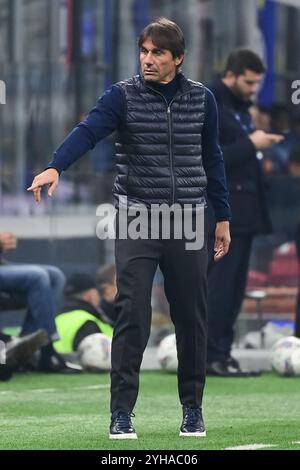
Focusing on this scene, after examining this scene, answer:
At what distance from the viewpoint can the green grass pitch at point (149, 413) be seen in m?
7.48

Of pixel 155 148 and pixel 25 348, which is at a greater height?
pixel 155 148

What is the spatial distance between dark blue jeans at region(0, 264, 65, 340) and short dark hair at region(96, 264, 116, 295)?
4.44ft

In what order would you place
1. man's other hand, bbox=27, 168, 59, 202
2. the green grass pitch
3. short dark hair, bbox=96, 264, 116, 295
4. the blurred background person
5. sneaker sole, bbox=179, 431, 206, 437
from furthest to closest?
short dark hair, bbox=96, 264, 116, 295, the blurred background person, sneaker sole, bbox=179, 431, 206, 437, the green grass pitch, man's other hand, bbox=27, 168, 59, 202

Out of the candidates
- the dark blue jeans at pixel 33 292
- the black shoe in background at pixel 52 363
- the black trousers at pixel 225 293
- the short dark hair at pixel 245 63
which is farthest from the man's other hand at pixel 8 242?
the short dark hair at pixel 245 63

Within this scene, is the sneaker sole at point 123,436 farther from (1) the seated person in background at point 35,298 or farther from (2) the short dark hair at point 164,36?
(1) the seated person in background at point 35,298

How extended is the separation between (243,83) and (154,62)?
4.10 metres

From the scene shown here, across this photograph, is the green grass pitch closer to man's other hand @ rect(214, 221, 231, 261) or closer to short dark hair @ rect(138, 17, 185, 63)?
man's other hand @ rect(214, 221, 231, 261)

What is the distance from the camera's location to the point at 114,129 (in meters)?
7.52

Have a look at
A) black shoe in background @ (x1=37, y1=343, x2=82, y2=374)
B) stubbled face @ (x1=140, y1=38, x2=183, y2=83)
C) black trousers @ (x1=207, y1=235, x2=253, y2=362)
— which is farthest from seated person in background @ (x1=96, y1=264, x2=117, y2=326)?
stubbled face @ (x1=140, y1=38, x2=183, y2=83)

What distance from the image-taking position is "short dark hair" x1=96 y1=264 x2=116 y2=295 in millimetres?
13398

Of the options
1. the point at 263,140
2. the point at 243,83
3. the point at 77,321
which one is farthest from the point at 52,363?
the point at 243,83

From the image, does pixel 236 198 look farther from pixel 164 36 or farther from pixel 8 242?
pixel 164 36

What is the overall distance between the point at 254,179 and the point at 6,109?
10.4 feet
